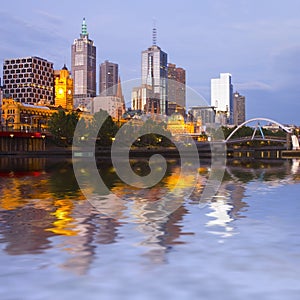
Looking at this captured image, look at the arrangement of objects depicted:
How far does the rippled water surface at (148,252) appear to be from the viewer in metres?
7.24

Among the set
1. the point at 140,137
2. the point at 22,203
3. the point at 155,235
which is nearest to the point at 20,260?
the point at 155,235

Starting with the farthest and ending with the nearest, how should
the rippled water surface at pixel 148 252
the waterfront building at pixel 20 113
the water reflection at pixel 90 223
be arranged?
the waterfront building at pixel 20 113
the water reflection at pixel 90 223
the rippled water surface at pixel 148 252

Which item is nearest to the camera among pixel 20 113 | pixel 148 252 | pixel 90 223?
pixel 148 252

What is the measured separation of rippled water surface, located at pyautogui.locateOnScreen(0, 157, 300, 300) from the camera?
23.7 feet

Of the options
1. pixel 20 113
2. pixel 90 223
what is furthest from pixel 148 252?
pixel 20 113

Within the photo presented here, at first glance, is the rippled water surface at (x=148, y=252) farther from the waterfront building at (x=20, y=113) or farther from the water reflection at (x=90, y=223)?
the waterfront building at (x=20, y=113)

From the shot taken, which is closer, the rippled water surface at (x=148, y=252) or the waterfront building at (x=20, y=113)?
the rippled water surface at (x=148, y=252)

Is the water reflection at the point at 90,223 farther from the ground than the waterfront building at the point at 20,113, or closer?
closer

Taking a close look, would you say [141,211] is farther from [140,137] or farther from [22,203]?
[140,137]

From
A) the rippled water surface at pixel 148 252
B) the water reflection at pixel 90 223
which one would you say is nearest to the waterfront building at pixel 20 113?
the water reflection at pixel 90 223

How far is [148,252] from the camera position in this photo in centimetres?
938

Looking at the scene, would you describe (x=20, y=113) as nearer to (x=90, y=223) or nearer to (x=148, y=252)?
(x=90, y=223)

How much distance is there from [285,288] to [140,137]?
400ft

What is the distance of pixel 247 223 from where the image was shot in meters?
12.6
